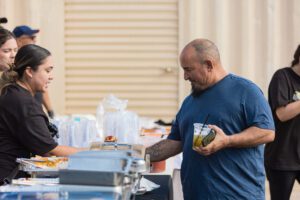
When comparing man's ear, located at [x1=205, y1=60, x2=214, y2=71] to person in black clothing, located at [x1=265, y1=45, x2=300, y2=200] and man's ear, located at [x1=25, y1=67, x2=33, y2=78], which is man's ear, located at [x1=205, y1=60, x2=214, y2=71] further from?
person in black clothing, located at [x1=265, y1=45, x2=300, y2=200]

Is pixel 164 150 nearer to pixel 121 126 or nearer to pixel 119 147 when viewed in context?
pixel 119 147

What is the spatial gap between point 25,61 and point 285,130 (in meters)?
2.21

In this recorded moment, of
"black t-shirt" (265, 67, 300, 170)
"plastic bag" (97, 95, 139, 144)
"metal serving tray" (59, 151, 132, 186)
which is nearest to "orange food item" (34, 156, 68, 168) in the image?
"metal serving tray" (59, 151, 132, 186)

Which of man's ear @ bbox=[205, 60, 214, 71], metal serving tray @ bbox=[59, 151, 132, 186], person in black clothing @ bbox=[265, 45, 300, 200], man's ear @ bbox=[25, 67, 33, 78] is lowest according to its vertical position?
person in black clothing @ bbox=[265, 45, 300, 200]

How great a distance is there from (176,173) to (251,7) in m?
3.47

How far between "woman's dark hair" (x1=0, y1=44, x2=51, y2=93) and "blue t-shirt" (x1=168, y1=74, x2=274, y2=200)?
3.07 feet

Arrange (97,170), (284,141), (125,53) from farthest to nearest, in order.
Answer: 1. (125,53)
2. (284,141)
3. (97,170)

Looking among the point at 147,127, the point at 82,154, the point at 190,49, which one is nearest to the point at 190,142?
the point at 190,49

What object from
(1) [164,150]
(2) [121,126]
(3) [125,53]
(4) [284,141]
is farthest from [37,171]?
(3) [125,53]

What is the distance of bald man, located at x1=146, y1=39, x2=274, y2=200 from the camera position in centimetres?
342

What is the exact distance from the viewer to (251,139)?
11.1ft

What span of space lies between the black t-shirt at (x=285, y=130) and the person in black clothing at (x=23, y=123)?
190cm

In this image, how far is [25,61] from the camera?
11.7ft

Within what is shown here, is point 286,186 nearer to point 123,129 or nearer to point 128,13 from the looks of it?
point 123,129
